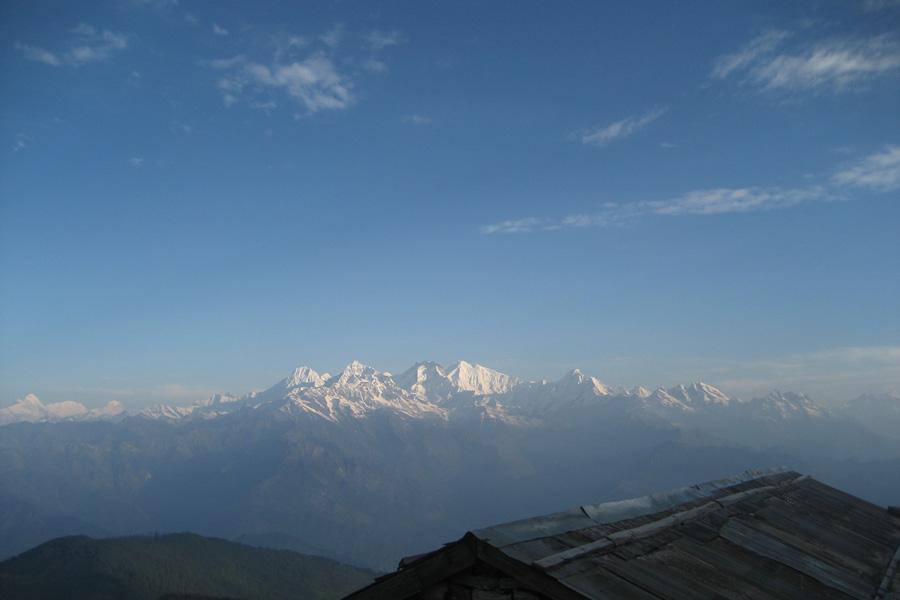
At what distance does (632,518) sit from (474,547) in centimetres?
591

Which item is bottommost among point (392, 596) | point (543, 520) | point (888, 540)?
→ point (888, 540)

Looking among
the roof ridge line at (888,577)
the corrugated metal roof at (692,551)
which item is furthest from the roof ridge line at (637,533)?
the roof ridge line at (888,577)

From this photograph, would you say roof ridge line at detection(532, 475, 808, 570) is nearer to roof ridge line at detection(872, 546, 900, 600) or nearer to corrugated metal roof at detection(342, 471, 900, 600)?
corrugated metal roof at detection(342, 471, 900, 600)

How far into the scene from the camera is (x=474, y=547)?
957 centimetres

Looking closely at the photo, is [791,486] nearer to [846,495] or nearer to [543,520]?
[846,495]

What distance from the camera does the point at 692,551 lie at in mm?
12633

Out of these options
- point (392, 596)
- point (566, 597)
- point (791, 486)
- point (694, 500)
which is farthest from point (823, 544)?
point (392, 596)

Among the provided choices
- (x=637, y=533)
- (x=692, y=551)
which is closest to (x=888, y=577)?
(x=692, y=551)

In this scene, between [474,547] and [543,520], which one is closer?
[474,547]

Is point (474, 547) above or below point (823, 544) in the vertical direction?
above

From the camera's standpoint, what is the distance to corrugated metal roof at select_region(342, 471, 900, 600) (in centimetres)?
962

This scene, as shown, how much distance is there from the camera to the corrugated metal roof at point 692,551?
9.62 metres

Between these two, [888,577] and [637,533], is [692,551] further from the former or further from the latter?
[888,577]

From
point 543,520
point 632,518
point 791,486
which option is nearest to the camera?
point 543,520
